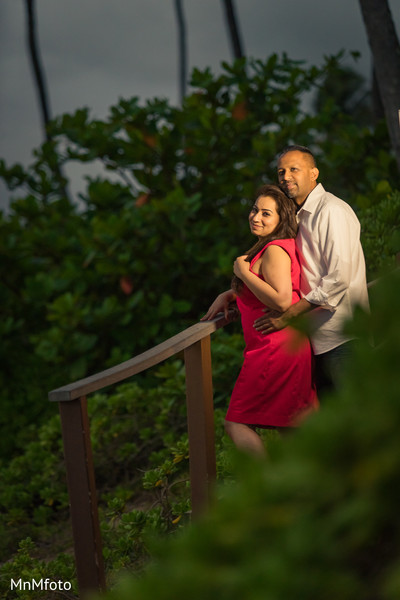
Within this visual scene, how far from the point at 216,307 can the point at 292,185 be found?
2.12 ft

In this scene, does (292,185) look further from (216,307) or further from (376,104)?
(376,104)

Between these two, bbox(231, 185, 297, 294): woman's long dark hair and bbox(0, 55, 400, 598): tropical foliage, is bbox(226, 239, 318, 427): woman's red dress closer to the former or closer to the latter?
bbox(231, 185, 297, 294): woman's long dark hair

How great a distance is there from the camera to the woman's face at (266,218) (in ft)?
9.14

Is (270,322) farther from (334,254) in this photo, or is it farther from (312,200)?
(312,200)

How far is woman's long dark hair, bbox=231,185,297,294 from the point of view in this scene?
109 inches

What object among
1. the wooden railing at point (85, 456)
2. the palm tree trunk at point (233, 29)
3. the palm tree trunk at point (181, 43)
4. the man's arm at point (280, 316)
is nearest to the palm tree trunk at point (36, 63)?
the palm tree trunk at point (233, 29)

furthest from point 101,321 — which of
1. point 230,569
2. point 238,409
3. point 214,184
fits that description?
point 230,569

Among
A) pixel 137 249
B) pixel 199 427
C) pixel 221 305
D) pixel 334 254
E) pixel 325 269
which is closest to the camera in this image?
pixel 334 254

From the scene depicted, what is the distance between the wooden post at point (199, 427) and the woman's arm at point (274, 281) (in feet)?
1.17

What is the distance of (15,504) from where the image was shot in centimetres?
502

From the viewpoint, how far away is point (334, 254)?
2547 millimetres

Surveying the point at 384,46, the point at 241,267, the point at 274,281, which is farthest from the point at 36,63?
the point at 274,281

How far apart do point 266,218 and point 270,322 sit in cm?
46

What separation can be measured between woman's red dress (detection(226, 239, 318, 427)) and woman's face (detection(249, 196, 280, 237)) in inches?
4.2
